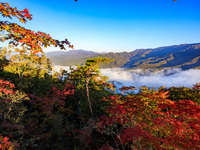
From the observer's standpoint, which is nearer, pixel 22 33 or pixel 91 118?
pixel 22 33

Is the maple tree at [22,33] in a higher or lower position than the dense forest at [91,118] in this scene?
higher

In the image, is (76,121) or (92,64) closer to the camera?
(92,64)

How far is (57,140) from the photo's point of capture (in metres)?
6.25

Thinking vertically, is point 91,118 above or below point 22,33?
below

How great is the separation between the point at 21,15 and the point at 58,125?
685cm

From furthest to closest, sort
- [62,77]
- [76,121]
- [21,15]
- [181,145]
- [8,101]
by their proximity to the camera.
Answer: [62,77] < [76,121] < [8,101] < [181,145] < [21,15]

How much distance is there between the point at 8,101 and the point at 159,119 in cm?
678

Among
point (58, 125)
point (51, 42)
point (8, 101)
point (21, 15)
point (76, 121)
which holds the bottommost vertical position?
point (76, 121)

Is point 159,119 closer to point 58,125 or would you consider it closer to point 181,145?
point 181,145

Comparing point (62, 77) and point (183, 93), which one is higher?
point (62, 77)

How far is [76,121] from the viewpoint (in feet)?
30.9

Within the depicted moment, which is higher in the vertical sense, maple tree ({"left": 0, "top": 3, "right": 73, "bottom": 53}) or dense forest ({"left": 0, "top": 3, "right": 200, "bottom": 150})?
maple tree ({"left": 0, "top": 3, "right": 73, "bottom": 53})

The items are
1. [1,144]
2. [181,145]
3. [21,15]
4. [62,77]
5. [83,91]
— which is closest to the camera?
[21,15]

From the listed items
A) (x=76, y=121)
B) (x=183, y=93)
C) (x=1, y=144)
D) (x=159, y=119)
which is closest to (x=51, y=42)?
(x=1, y=144)
